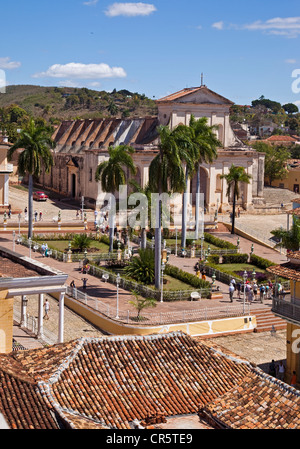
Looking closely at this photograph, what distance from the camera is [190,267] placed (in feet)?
135

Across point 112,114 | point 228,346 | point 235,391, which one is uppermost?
point 112,114

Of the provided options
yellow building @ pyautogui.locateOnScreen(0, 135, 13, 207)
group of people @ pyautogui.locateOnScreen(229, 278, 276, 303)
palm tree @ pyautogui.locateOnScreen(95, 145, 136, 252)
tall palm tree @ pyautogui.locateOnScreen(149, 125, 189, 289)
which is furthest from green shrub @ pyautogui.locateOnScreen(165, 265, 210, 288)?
yellow building @ pyautogui.locateOnScreen(0, 135, 13, 207)

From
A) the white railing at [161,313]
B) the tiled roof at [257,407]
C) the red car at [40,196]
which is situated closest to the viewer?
the tiled roof at [257,407]

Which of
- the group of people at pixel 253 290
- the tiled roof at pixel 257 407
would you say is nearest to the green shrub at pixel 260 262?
the group of people at pixel 253 290

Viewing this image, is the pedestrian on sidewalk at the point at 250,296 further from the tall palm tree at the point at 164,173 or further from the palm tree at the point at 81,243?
the palm tree at the point at 81,243

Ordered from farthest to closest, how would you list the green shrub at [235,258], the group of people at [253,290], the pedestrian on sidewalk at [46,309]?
the green shrub at [235,258] < the group of people at [253,290] < the pedestrian on sidewalk at [46,309]

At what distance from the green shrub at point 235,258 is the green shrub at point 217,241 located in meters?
2.84

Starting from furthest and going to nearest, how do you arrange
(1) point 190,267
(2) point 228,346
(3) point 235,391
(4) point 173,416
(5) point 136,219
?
(1) point 190,267 → (5) point 136,219 → (2) point 228,346 → (3) point 235,391 → (4) point 173,416

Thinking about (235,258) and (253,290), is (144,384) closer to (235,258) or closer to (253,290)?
(253,290)

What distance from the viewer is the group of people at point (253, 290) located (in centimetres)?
3394
